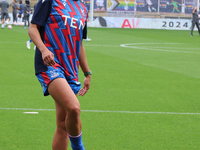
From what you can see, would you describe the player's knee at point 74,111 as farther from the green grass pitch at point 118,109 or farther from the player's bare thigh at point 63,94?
the green grass pitch at point 118,109

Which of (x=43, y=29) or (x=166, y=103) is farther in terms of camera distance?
(x=166, y=103)

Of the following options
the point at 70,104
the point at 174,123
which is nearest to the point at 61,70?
the point at 70,104

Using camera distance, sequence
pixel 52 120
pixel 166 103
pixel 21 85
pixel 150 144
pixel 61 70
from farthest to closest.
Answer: pixel 21 85, pixel 166 103, pixel 52 120, pixel 150 144, pixel 61 70

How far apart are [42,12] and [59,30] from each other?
0.73 ft

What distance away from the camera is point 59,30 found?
3.77 meters

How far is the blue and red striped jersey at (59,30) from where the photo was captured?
12.2 ft

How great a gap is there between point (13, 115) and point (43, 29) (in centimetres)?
260

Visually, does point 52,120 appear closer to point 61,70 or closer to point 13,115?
point 13,115

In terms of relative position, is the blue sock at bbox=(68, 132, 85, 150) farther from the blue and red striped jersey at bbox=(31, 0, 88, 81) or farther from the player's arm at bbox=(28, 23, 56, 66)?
the player's arm at bbox=(28, 23, 56, 66)

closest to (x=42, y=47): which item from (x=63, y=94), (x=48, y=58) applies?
(x=48, y=58)

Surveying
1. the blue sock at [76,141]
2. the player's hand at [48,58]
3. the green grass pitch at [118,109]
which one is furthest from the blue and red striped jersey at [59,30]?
the green grass pitch at [118,109]

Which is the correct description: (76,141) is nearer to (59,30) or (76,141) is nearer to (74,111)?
(74,111)

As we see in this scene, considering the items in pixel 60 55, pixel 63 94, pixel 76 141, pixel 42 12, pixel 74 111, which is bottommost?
pixel 76 141

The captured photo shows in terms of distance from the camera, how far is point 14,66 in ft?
36.3
